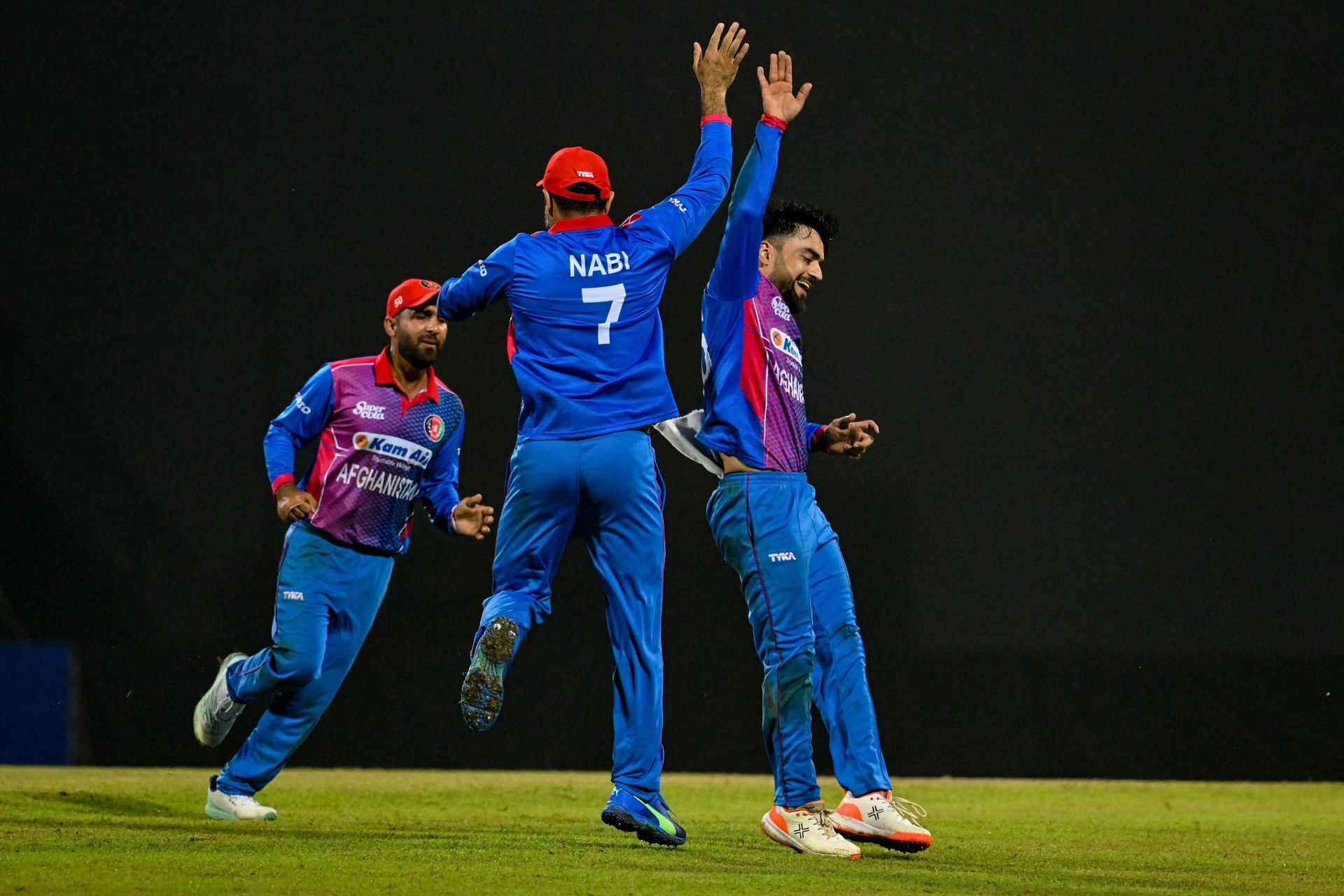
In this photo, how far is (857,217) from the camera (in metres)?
6.15

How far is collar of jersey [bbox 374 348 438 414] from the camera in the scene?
4.13 m

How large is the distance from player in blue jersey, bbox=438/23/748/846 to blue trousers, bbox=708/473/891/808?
0.73ft

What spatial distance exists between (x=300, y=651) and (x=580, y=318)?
139cm

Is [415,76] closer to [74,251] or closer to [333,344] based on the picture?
[333,344]

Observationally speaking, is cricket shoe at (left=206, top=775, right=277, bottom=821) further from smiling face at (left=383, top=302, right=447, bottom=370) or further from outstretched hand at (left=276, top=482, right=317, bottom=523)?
smiling face at (left=383, top=302, right=447, bottom=370)

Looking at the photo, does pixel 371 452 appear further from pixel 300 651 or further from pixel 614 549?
pixel 614 549

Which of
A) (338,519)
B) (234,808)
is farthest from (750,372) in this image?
(234,808)

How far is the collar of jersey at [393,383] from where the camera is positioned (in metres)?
4.13

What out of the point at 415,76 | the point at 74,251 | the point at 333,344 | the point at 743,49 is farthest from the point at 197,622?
the point at 743,49

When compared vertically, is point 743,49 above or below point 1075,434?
above

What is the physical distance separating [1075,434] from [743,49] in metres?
3.28

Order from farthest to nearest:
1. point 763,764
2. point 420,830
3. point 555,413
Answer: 1. point 763,764
2. point 420,830
3. point 555,413

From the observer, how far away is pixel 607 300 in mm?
3234

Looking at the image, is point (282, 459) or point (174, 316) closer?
point (282, 459)
